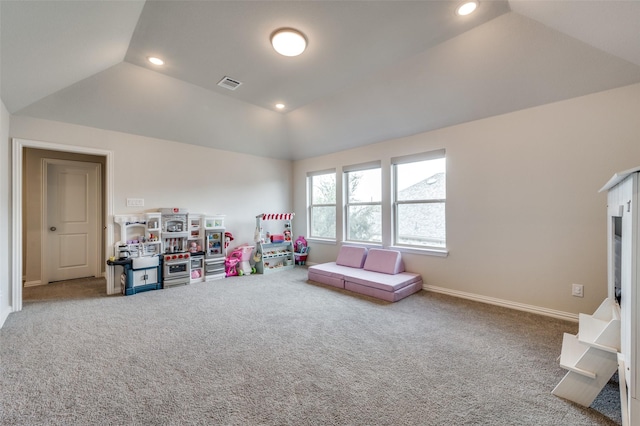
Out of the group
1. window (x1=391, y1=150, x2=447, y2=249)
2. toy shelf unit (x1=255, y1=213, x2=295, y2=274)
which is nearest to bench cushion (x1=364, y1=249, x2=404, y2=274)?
window (x1=391, y1=150, x2=447, y2=249)

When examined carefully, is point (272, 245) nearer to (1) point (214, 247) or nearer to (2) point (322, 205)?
(1) point (214, 247)

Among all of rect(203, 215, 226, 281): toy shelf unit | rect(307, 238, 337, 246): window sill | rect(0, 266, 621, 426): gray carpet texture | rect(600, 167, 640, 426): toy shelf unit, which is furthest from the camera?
rect(307, 238, 337, 246): window sill

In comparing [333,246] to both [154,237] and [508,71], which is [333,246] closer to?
[154,237]

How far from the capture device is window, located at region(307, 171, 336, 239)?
216 inches

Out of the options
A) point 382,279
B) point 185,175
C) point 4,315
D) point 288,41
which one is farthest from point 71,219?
point 382,279

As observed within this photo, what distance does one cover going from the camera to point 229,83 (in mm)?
3502

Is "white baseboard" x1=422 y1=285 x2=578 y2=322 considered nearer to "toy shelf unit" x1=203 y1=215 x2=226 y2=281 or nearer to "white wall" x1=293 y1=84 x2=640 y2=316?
"white wall" x1=293 y1=84 x2=640 y2=316

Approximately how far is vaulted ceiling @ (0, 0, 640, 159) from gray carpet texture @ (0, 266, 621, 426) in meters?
2.46

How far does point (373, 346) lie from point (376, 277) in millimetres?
1566

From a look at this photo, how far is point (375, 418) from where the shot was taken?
149 centimetres

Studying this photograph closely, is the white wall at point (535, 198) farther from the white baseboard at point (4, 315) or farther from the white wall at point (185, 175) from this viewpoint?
the white baseboard at point (4, 315)

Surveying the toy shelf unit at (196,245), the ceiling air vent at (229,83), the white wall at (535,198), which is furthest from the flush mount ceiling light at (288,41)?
the toy shelf unit at (196,245)

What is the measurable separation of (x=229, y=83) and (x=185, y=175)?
6.53 ft

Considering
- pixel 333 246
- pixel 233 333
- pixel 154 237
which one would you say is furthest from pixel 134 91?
pixel 333 246
